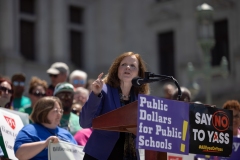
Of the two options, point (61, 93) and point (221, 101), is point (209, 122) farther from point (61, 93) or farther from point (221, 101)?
point (221, 101)

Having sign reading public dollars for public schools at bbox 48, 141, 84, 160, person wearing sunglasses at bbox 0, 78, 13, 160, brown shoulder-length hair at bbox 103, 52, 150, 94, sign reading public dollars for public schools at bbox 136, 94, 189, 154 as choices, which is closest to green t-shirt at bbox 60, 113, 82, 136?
person wearing sunglasses at bbox 0, 78, 13, 160

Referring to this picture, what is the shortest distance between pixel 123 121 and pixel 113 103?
44 cm

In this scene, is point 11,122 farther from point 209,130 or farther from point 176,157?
point 209,130

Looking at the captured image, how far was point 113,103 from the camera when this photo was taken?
18.1 ft

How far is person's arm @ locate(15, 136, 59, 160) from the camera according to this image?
6.34 meters

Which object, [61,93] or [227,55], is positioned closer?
[61,93]

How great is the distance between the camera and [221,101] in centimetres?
2347

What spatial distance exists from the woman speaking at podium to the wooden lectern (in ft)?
0.54

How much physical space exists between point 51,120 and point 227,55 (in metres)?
17.9

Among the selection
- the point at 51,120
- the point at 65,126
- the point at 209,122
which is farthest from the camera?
the point at 65,126

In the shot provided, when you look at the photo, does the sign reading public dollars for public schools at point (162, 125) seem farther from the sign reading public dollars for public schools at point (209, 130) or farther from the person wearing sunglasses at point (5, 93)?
the person wearing sunglasses at point (5, 93)

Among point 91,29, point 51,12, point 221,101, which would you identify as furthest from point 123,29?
point 221,101

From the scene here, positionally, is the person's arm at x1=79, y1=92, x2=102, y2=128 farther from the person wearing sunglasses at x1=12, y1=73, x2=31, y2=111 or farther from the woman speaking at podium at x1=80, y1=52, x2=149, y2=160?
the person wearing sunglasses at x1=12, y1=73, x2=31, y2=111

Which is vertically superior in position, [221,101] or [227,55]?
[227,55]
